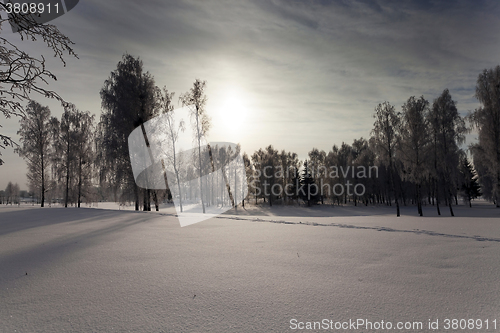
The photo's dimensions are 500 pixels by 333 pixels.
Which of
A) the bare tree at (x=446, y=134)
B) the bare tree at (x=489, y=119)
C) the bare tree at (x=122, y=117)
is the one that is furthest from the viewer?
the bare tree at (x=446, y=134)

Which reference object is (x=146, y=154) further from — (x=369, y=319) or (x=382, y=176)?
(x=382, y=176)

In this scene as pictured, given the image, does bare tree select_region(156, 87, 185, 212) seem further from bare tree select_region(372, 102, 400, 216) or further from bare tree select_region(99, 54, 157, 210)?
bare tree select_region(372, 102, 400, 216)

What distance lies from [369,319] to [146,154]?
22.3 metres

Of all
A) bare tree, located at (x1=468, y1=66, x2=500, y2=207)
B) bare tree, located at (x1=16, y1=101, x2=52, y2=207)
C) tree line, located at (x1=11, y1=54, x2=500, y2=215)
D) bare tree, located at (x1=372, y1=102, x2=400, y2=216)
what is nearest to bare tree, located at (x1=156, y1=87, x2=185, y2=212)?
tree line, located at (x1=11, y1=54, x2=500, y2=215)

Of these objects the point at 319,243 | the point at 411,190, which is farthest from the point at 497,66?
the point at 411,190

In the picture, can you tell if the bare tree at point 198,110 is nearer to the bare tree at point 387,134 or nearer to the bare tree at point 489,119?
the bare tree at point 387,134

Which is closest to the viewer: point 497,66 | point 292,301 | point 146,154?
point 292,301

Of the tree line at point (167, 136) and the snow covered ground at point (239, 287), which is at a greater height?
the tree line at point (167, 136)

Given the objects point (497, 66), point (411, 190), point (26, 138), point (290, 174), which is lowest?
point (411, 190)

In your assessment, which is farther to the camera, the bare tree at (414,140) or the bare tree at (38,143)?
the bare tree at (38,143)

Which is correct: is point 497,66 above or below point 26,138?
above

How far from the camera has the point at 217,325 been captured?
286cm

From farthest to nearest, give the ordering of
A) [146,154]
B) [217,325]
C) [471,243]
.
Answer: [146,154] → [471,243] → [217,325]

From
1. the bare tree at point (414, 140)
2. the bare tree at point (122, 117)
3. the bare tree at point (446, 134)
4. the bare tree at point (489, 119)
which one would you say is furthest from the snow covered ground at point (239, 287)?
the bare tree at point (446, 134)
